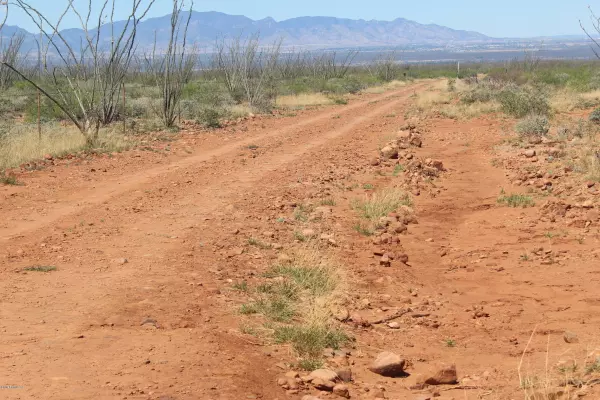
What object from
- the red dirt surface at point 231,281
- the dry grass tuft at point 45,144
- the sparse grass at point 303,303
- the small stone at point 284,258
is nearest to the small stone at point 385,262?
the red dirt surface at point 231,281

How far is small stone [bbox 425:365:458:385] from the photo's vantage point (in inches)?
199

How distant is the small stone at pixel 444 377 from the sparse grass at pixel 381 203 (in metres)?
4.87

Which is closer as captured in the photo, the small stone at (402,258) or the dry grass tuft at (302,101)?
Answer: the small stone at (402,258)

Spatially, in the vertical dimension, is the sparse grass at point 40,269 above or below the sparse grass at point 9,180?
below

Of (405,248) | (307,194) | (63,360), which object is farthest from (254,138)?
(63,360)

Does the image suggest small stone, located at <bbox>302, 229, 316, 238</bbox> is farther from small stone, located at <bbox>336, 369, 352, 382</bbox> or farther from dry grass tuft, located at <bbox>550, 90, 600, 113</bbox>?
dry grass tuft, located at <bbox>550, 90, 600, 113</bbox>

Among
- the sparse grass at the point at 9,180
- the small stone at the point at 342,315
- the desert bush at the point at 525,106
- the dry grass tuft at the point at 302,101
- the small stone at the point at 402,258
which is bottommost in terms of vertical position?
→ the small stone at the point at 402,258

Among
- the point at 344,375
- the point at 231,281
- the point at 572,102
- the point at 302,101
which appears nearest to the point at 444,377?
the point at 344,375

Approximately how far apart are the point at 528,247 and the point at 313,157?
21.7 ft

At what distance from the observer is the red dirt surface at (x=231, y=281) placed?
192 inches

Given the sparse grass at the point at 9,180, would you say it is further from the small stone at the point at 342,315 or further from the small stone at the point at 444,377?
the small stone at the point at 444,377

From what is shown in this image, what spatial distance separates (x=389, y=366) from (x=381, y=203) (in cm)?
537

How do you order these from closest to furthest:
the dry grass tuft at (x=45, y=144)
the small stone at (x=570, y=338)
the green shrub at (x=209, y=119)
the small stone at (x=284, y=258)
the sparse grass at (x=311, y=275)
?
the small stone at (x=570, y=338), the sparse grass at (x=311, y=275), the small stone at (x=284, y=258), the dry grass tuft at (x=45, y=144), the green shrub at (x=209, y=119)

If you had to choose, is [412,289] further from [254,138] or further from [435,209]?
[254,138]
